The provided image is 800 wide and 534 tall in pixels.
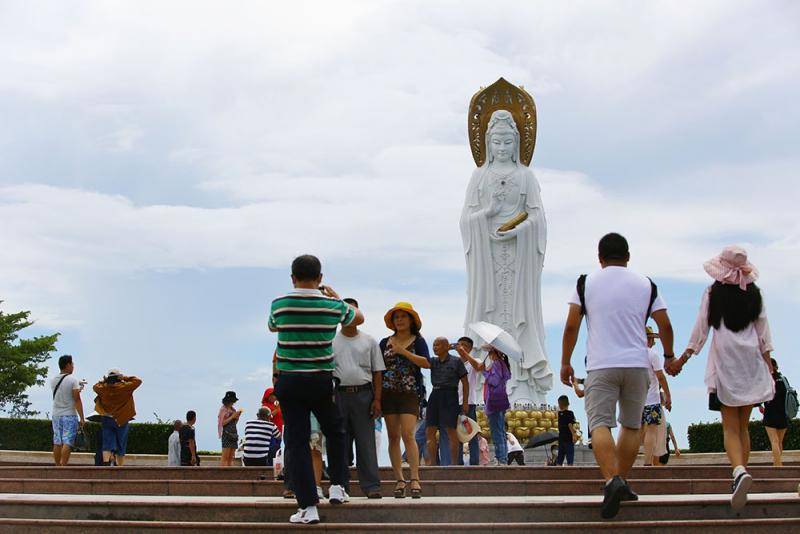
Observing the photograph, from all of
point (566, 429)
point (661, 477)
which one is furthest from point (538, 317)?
point (661, 477)

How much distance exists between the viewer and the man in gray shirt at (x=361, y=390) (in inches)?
304

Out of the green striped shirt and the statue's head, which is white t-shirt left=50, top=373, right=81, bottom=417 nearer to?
the green striped shirt

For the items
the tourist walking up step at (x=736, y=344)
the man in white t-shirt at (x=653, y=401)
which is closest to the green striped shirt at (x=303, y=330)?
the tourist walking up step at (x=736, y=344)

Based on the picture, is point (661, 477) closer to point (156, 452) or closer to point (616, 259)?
point (616, 259)

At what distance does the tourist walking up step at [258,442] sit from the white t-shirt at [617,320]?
573cm

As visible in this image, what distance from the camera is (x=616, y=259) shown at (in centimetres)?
714

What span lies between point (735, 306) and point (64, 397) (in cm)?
855

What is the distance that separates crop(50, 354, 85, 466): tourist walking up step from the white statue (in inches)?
397

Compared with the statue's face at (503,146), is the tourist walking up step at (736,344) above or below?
below

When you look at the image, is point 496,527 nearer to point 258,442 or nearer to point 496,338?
point 258,442

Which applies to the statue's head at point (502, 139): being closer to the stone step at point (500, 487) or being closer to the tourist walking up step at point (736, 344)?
the stone step at point (500, 487)

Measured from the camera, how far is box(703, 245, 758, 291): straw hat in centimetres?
745

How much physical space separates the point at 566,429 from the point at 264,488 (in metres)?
6.32

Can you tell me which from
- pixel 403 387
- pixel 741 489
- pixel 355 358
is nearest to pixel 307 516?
pixel 355 358
